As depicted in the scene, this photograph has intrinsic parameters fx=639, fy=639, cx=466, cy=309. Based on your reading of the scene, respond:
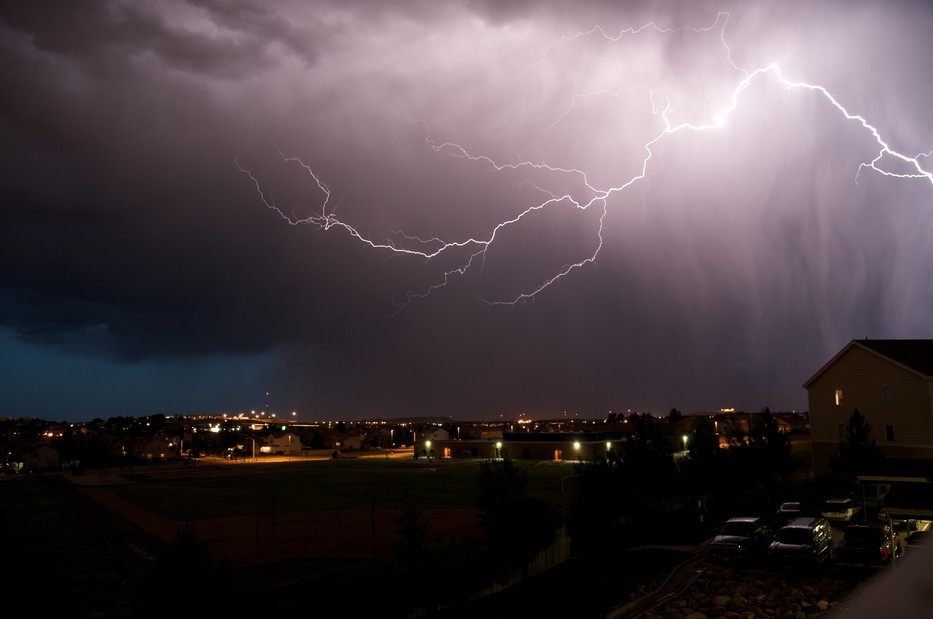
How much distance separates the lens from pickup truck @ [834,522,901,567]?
18.7 metres

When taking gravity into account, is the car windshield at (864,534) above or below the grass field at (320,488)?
above

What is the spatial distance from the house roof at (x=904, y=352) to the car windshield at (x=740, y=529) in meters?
22.1

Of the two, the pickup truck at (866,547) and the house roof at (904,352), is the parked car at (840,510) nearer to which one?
the pickup truck at (866,547)

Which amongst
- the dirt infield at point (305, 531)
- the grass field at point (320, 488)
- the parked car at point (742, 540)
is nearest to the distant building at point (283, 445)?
the grass field at point (320, 488)

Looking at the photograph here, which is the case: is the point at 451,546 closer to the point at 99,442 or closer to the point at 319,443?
the point at 99,442

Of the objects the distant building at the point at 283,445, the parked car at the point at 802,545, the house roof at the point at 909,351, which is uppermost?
the house roof at the point at 909,351

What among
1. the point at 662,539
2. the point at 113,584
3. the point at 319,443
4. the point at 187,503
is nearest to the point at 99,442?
the point at 319,443

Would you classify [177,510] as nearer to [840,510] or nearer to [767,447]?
[767,447]

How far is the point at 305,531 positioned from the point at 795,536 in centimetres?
2179

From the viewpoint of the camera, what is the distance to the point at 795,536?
2080cm

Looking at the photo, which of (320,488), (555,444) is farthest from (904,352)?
(555,444)

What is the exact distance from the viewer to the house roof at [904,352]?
124ft

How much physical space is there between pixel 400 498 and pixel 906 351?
113 feet

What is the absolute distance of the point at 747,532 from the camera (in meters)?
22.4
